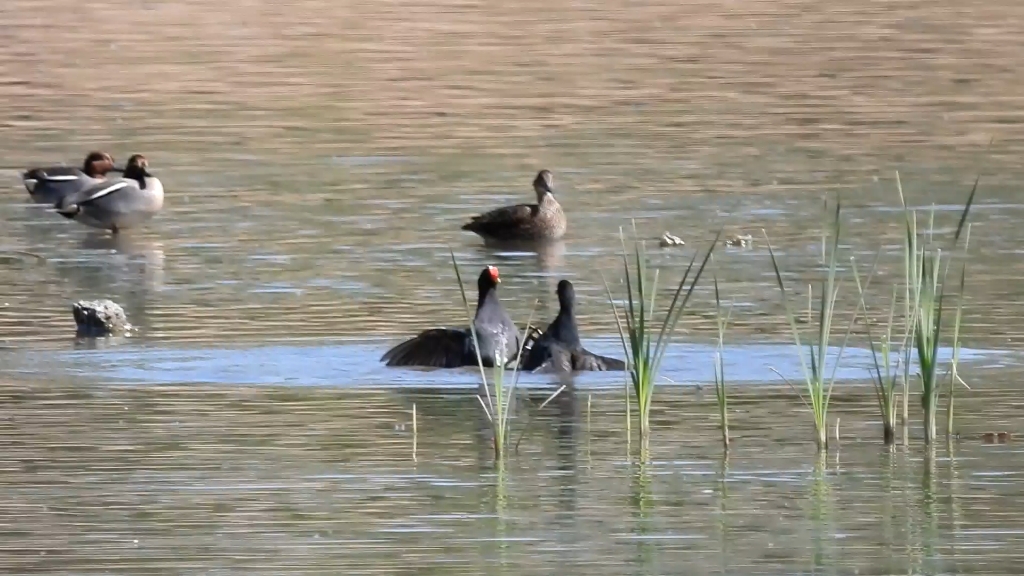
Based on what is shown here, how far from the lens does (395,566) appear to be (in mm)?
7148

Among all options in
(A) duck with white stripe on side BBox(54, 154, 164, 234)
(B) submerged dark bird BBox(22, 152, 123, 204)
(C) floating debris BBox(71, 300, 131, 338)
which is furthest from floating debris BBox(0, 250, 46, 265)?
(C) floating debris BBox(71, 300, 131, 338)

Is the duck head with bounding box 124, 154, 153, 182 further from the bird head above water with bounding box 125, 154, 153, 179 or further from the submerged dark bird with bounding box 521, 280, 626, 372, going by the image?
the submerged dark bird with bounding box 521, 280, 626, 372

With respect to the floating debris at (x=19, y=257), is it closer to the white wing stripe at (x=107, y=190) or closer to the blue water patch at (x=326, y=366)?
the white wing stripe at (x=107, y=190)

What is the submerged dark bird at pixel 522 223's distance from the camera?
1712cm

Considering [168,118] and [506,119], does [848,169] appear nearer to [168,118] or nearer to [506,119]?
[506,119]

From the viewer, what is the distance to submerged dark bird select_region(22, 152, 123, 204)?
63.3 ft

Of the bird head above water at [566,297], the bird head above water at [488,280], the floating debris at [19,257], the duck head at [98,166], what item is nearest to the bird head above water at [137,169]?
the duck head at [98,166]

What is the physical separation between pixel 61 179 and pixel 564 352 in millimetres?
8812

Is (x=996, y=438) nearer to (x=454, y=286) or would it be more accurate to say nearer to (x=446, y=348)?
(x=446, y=348)

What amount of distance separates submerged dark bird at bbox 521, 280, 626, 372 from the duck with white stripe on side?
23.6 ft

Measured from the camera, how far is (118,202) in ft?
60.4

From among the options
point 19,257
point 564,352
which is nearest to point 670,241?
point 19,257

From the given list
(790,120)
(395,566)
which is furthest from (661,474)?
(790,120)

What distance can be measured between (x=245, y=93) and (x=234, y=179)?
6.96 meters
